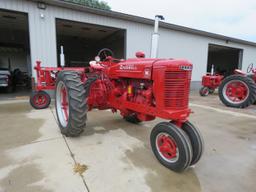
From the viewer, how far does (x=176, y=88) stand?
1.90 meters

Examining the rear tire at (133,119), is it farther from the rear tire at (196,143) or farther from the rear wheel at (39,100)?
the rear wheel at (39,100)

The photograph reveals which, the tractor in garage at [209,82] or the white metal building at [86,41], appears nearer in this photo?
the white metal building at [86,41]

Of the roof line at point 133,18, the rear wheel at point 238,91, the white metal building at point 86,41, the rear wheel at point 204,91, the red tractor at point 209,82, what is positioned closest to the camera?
the rear wheel at point 238,91

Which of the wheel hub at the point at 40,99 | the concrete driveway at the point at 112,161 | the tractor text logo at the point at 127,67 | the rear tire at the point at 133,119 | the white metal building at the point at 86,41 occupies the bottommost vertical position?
the concrete driveway at the point at 112,161

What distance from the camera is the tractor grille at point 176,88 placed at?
1857 mm

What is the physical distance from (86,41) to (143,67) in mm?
12623

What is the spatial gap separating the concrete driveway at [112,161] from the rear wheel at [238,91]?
73.9 inches

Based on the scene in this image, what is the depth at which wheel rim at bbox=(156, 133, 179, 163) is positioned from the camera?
1.82 meters

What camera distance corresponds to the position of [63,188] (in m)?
1.53

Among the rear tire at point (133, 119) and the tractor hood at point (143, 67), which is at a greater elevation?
the tractor hood at point (143, 67)

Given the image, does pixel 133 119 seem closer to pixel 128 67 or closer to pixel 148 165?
pixel 128 67

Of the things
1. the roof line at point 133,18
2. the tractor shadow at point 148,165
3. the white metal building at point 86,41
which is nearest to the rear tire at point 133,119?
the tractor shadow at point 148,165

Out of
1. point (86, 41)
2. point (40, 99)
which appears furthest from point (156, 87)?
point (86, 41)

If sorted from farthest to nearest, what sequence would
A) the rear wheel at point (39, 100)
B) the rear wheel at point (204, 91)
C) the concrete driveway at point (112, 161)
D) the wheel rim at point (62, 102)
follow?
the rear wheel at point (204, 91) < the rear wheel at point (39, 100) < the wheel rim at point (62, 102) < the concrete driveway at point (112, 161)
